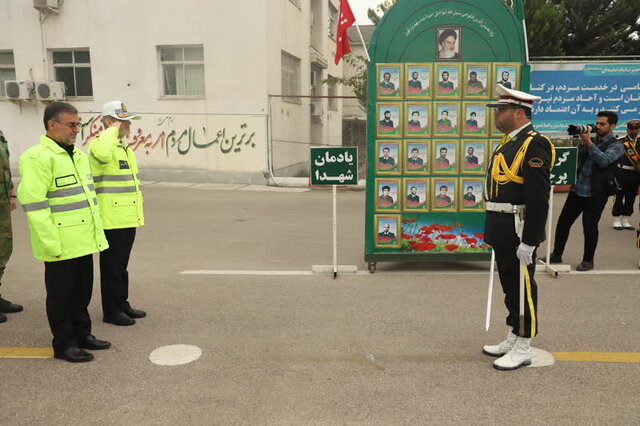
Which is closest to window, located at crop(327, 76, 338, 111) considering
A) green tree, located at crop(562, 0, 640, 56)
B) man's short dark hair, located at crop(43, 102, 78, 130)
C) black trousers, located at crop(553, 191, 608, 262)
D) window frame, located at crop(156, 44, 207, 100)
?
window frame, located at crop(156, 44, 207, 100)

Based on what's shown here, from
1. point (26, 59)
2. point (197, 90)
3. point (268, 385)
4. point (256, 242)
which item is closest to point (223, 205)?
point (256, 242)

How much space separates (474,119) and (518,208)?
8.55ft

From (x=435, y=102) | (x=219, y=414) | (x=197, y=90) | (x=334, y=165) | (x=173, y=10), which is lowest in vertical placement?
(x=219, y=414)

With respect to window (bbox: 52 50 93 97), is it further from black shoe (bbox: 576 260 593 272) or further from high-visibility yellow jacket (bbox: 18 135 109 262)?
black shoe (bbox: 576 260 593 272)

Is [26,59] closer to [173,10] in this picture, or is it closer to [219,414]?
[173,10]

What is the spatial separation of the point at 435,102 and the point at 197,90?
11924 mm

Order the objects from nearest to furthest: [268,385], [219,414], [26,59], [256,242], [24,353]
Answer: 1. [219,414]
2. [268,385]
3. [24,353]
4. [256,242]
5. [26,59]

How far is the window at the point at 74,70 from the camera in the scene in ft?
55.2

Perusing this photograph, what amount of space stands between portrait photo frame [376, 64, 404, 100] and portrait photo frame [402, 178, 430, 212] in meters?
1.00

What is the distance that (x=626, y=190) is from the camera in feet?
29.4

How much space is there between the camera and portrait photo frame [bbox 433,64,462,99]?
593 centimetres

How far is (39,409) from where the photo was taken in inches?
130

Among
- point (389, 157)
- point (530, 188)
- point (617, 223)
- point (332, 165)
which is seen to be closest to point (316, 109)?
point (617, 223)

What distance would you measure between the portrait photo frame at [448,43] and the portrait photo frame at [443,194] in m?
1.38
